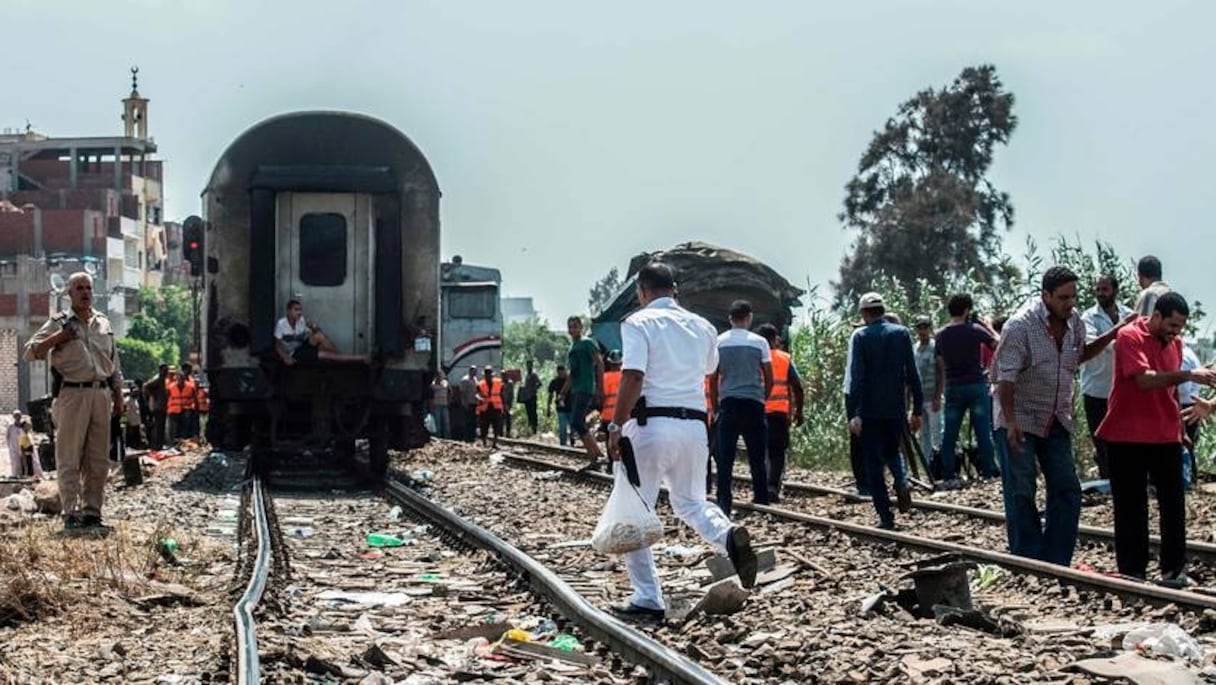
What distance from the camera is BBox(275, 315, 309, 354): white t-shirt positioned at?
19172 mm

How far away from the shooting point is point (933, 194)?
55438mm

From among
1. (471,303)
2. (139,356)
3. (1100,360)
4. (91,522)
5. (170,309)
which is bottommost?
(91,522)


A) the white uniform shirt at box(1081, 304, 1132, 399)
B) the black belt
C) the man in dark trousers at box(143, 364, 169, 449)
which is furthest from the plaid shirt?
the man in dark trousers at box(143, 364, 169, 449)

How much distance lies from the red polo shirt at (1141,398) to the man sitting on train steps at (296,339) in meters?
10.7

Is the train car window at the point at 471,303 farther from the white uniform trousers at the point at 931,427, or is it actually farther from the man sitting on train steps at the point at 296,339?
the white uniform trousers at the point at 931,427

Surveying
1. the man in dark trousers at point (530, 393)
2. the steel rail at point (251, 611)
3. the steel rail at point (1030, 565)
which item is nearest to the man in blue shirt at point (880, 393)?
the steel rail at point (1030, 565)

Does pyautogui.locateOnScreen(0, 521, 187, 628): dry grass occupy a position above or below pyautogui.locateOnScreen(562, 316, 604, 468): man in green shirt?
below

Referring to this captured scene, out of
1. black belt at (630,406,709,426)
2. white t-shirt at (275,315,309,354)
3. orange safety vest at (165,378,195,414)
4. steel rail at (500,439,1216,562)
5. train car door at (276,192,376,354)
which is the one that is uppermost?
train car door at (276,192,376,354)

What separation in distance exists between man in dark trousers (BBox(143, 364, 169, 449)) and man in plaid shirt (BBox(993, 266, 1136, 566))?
23873 millimetres

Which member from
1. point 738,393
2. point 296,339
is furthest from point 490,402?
point 738,393

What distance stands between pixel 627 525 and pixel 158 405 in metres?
24.8

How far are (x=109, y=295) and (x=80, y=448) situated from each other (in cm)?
7541

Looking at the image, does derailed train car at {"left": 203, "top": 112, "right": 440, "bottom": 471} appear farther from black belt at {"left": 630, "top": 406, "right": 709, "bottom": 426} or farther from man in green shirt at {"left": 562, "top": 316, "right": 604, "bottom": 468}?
black belt at {"left": 630, "top": 406, "right": 709, "bottom": 426}

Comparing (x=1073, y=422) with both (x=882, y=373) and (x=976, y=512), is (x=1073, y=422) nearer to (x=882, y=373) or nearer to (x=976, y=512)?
(x=882, y=373)
